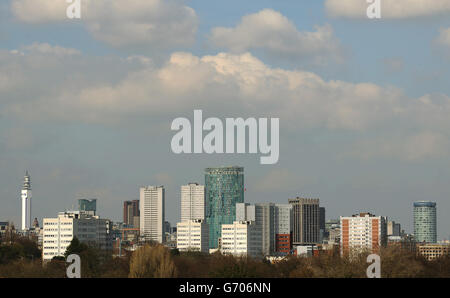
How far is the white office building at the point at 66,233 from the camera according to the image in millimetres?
110875

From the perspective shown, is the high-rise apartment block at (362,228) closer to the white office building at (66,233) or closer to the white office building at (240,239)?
the white office building at (240,239)

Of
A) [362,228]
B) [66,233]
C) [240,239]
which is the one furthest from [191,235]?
[66,233]

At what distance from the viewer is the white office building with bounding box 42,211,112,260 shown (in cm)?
11088

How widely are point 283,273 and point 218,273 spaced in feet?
57.5

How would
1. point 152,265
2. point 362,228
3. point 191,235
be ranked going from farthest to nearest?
point 362,228 < point 191,235 < point 152,265

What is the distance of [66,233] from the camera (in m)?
115

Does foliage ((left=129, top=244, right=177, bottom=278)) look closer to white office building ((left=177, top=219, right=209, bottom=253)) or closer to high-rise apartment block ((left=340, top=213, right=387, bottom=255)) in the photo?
white office building ((left=177, top=219, right=209, bottom=253))

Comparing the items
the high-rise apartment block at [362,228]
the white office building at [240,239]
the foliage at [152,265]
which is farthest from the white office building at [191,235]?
the foliage at [152,265]

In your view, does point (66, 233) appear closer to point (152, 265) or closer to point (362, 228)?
point (152, 265)

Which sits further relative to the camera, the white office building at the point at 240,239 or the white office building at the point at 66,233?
the white office building at the point at 240,239

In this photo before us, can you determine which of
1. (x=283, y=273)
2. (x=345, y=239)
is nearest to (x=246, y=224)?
(x=345, y=239)

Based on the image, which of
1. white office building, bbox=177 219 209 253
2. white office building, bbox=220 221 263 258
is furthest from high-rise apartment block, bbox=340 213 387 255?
white office building, bbox=220 221 263 258

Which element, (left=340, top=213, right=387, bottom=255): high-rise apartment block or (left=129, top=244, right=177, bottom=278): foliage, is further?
(left=340, top=213, right=387, bottom=255): high-rise apartment block
